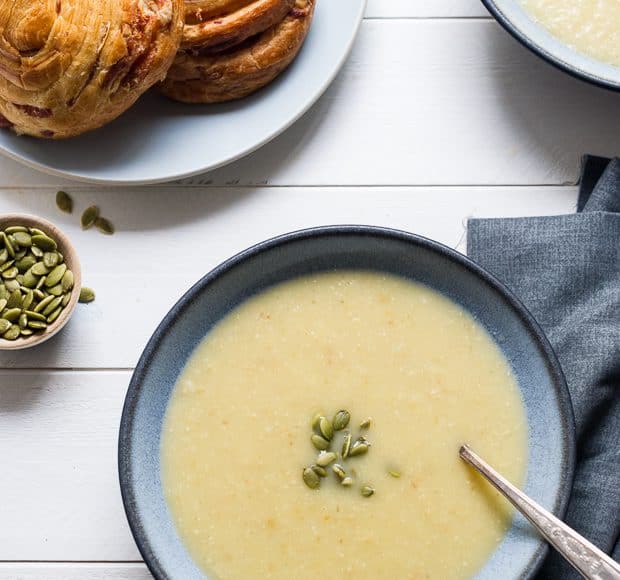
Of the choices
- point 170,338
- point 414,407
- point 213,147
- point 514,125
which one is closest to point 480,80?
point 514,125

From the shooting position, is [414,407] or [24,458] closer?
[414,407]

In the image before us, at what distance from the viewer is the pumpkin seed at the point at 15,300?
158 cm

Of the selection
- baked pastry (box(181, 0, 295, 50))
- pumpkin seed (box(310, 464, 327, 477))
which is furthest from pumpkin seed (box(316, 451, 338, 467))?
baked pastry (box(181, 0, 295, 50))

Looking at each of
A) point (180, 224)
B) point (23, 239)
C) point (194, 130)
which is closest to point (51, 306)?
point (23, 239)

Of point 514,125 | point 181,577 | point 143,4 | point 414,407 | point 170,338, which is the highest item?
point 143,4

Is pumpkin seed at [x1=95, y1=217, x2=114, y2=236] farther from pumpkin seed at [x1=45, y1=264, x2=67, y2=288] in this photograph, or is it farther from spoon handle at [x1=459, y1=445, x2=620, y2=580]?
spoon handle at [x1=459, y1=445, x2=620, y2=580]

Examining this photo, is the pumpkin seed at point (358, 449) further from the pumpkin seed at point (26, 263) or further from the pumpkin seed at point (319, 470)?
the pumpkin seed at point (26, 263)

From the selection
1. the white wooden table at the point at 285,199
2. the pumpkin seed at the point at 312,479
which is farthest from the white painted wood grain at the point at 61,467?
the pumpkin seed at the point at 312,479

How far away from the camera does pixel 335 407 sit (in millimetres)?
1513

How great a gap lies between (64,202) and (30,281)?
0.18m

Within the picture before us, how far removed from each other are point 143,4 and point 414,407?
0.79m

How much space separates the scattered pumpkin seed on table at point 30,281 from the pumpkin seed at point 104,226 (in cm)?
11

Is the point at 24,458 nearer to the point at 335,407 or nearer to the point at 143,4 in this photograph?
the point at 335,407

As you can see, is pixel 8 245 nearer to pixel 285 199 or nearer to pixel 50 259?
pixel 50 259
